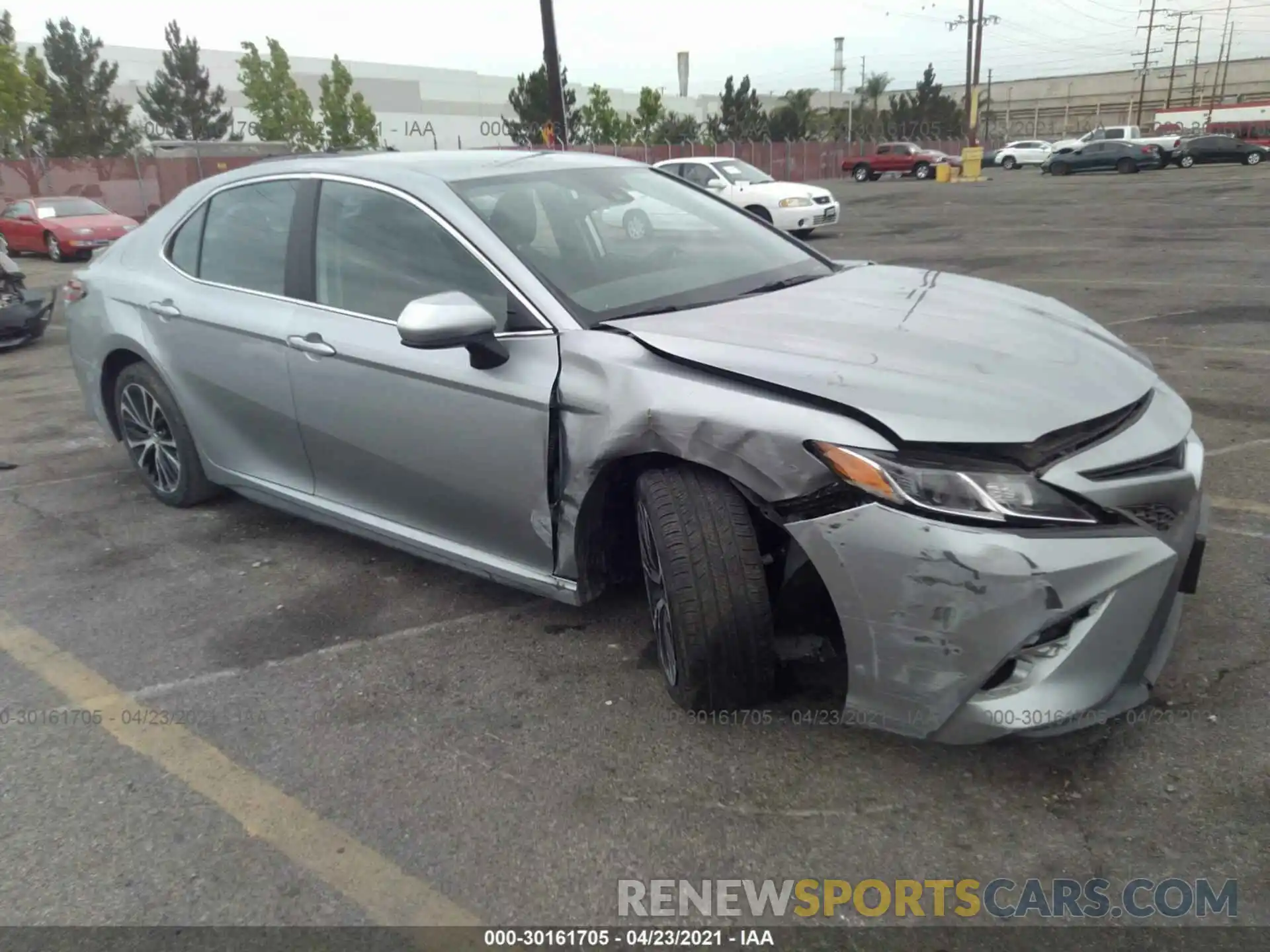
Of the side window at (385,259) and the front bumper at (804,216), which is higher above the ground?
the side window at (385,259)

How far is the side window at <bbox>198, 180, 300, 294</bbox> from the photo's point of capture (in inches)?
152

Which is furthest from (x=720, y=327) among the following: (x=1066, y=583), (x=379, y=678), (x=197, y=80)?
(x=197, y=80)

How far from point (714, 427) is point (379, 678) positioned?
4.73 feet

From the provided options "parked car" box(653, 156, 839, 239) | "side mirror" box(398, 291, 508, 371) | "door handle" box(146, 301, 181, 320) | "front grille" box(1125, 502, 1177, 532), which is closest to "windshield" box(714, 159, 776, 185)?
"parked car" box(653, 156, 839, 239)

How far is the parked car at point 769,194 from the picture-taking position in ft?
58.9

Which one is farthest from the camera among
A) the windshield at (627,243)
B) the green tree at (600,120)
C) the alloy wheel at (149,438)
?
the green tree at (600,120)

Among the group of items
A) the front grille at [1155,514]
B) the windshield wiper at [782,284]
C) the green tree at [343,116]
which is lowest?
the front grille at [1155,514]

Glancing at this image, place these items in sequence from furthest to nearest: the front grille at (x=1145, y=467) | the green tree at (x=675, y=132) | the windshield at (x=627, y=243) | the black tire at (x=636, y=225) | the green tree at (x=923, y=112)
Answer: the green tree at (x=923, y=112)
the green tree at (x=675, y=132)
the black tire at (x=636, y=225)
the windshield at (x=627, y=243)
the front grille at (x=1145, y=467)

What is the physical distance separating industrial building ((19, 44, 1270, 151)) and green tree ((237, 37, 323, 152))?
5478 millimetres

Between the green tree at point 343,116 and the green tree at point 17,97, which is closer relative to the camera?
the green tree at point 17,97

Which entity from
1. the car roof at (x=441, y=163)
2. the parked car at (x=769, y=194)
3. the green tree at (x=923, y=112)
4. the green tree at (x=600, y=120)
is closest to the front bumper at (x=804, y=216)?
the parked car at (x=769, y=194)

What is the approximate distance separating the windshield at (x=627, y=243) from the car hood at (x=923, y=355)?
0.18 meters

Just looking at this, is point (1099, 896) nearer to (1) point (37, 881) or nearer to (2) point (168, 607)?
(1) point (37, 881)

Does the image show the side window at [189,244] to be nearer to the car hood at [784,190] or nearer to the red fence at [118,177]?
the car hood at [784,190]
